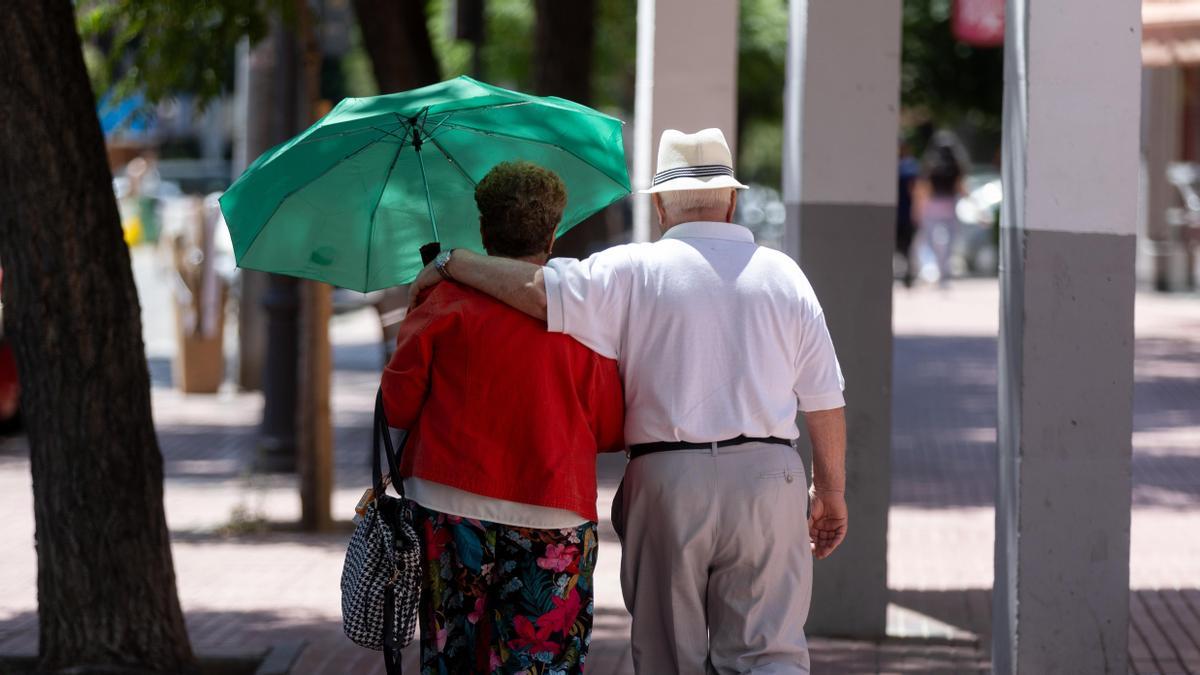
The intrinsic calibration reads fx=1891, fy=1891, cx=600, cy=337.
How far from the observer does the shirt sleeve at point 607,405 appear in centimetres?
454

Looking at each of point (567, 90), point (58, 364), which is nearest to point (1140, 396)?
point (567, 90)

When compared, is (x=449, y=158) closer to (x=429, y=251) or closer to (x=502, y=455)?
(x=429, y=251)

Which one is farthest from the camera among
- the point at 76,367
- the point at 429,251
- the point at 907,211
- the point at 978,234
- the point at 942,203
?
the point at 978,234

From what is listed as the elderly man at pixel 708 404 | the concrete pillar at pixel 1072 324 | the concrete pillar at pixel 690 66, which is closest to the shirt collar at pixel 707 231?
the elderly man at pixel 708 404

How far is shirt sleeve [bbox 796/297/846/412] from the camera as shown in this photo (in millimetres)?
Result: 4609

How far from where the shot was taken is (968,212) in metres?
30.2

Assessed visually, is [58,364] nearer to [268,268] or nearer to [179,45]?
[268,268]

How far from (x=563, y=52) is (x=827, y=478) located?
29.9 feet

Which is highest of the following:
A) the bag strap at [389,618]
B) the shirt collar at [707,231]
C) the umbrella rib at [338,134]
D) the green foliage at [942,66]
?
the green foliage at [942,66]

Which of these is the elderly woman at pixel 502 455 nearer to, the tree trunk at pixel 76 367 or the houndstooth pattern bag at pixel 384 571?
the houndstooth pattern bag at pixel 384 571

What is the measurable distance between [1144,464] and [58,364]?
736 centimetres

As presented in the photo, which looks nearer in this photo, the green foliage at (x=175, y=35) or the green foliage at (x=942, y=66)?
the green foliage at (x=175, y=35)

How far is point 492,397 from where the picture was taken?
4430 mm

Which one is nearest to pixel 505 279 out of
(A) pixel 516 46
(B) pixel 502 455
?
(B) pixel 502 455
